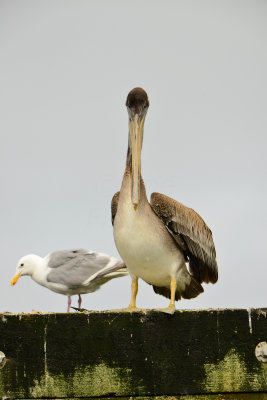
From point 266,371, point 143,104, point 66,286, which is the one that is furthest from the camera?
point 66,286

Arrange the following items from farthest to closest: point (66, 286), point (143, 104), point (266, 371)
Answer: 1. point (66, 286)
2. point (143, 104)
3. point (266, 371)

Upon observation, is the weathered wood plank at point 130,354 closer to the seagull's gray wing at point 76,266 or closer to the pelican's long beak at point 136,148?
the pelican's long beak at point 136,148

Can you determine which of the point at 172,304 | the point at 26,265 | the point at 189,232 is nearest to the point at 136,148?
the point at 189,232

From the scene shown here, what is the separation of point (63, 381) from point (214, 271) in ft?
9.57

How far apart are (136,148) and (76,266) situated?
26.3ft

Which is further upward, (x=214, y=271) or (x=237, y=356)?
(x=214, y=271)

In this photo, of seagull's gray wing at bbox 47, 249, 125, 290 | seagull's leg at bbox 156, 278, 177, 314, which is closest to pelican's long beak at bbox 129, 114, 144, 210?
seagull's leg at bbox 156, 278, 177, 314

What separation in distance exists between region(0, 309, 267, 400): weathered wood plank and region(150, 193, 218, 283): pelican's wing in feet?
7.08

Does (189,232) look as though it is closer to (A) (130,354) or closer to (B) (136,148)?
(B) (136,148)

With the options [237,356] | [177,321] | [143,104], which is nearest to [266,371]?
[237,356]

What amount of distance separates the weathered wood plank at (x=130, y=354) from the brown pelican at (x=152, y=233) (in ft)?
5.52

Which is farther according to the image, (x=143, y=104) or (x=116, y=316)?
(x=143, y=104)

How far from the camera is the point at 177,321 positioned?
17.7 feet

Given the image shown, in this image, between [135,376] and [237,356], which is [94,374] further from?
[237,356]
